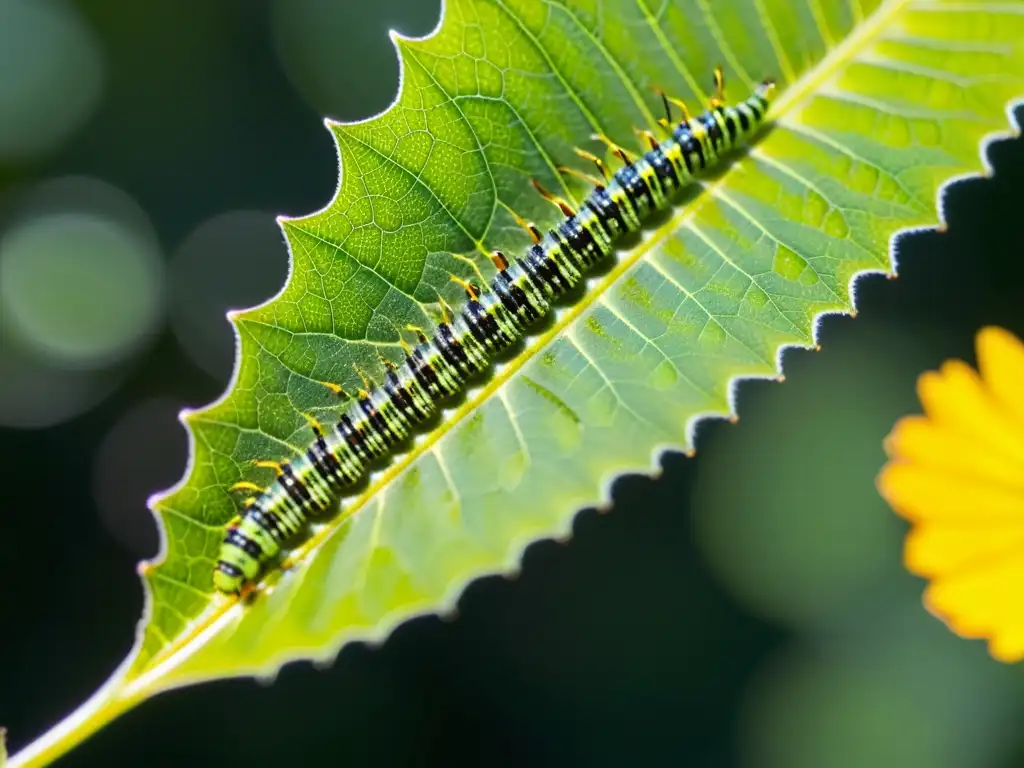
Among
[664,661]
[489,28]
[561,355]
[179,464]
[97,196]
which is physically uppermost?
[489,28]

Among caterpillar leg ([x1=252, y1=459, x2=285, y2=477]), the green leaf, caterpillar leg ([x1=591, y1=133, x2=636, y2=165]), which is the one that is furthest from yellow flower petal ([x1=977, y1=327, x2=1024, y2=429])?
caterpillar leg ([x1=252, y1=459, x2=285, y2=477])

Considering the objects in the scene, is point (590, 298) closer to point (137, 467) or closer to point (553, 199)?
point (553, 199)

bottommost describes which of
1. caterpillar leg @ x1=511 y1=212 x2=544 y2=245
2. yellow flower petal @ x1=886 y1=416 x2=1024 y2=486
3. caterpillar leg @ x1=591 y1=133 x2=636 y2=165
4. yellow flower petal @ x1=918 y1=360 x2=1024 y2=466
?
caterpillar leg @ x1=511 y1=212 x2=544 y2=245

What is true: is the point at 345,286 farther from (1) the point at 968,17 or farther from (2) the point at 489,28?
(1) the point at 968,17

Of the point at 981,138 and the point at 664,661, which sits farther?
the point at 664,661

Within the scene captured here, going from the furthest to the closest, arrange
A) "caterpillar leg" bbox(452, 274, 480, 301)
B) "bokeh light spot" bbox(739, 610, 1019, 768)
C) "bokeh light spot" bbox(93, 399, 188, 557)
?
"bokeh light spot" bbox(93, 399, 188, 557)
"bokeh light spot" bbox(739, 610, 1019, 768)
"caterpillar leg" bbox(452, 274, 480, 301)

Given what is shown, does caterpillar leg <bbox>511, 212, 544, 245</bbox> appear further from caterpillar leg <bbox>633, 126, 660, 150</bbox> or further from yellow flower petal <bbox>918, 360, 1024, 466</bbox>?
yellow flower petal <bbox>918, 360, 1024, 466</bbox>

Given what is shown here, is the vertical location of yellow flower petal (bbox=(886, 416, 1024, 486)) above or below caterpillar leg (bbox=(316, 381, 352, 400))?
above

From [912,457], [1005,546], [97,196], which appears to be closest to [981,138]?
[912,457]

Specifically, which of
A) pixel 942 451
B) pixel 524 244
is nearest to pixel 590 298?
pixel 524 244

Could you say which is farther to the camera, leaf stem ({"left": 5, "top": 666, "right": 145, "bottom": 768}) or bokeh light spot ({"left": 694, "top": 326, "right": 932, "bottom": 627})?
bokeh light spot ({"left": 694, "top": 326, "right": 932, "bottom": 627})
